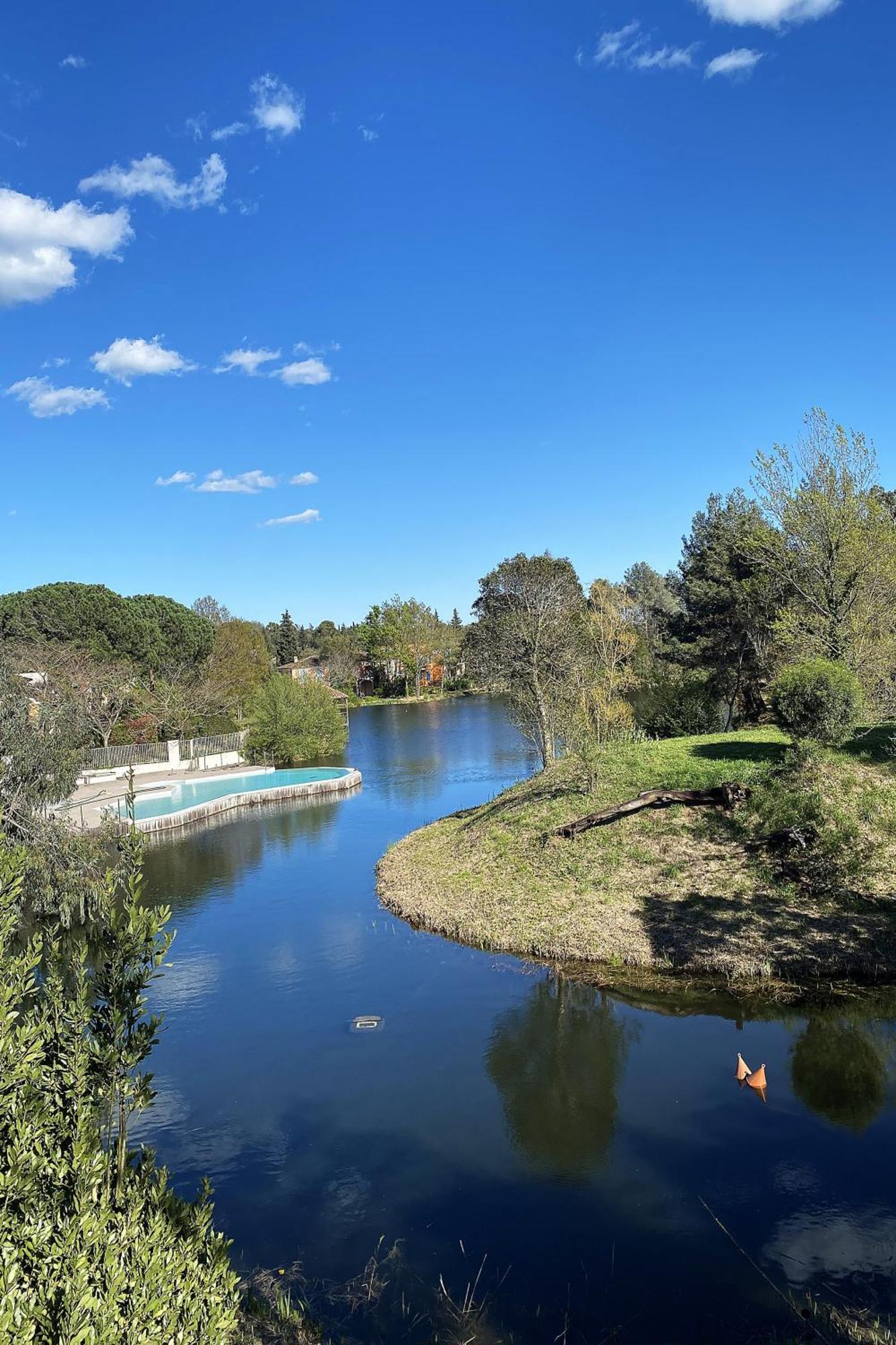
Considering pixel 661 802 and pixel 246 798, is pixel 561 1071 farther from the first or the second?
pixel 246 798

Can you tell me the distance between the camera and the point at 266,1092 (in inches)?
420

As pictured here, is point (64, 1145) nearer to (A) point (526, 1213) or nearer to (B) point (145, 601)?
(A) point (526, 1213)

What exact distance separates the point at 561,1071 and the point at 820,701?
985 cm

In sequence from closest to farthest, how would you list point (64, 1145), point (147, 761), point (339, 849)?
point (64, 1145) < point (339, 849) < point (147, 761)

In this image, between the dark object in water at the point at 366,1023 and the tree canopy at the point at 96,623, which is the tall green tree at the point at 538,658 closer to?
the dark object in water at the point at 366,1023

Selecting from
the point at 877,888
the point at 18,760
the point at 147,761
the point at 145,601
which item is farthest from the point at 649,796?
the point at 145,601

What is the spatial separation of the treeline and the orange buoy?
9971mm

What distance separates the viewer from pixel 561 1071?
1076 cm

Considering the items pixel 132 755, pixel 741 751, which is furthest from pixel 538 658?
pixel 132 755

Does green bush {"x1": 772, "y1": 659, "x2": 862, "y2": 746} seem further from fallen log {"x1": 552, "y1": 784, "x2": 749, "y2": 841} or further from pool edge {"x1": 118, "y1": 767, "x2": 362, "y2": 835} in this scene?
pool edge {"x1": 118, "y1": 767, "x2": 362, "y2": 835}

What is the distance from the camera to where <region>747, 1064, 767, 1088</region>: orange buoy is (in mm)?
9820

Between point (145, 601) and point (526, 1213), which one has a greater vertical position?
point (145, 601)

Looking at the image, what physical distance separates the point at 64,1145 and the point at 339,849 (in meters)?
20.8

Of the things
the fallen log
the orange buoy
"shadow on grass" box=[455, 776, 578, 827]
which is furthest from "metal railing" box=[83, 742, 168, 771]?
the orange buoy
